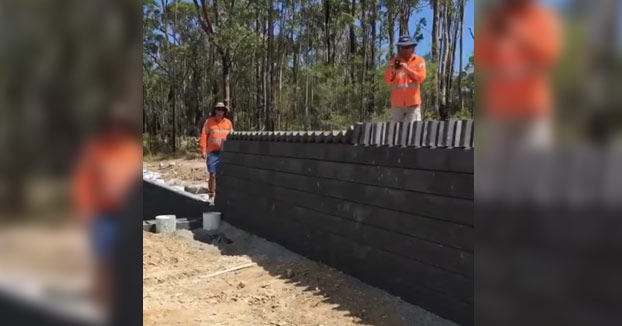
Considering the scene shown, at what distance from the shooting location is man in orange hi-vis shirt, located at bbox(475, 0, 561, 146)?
80 centimetres

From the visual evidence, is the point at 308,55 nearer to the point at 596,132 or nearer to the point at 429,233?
the point at 429,233

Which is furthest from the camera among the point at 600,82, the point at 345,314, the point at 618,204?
the point at 345,314

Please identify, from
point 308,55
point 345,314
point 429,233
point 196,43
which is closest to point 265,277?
point 345,314

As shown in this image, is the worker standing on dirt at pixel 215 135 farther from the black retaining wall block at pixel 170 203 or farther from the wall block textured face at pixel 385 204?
the wall block textured face at pixel 385 204

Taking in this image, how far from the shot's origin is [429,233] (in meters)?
4.36

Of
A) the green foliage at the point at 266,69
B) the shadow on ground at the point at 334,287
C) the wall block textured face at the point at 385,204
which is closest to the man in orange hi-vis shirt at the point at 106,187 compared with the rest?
the wall block textured face at the point at 385,204

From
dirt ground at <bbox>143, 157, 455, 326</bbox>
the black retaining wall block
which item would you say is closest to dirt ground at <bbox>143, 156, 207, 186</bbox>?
the black retaining wall block

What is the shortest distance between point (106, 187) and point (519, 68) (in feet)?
2.42

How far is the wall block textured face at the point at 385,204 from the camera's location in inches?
159

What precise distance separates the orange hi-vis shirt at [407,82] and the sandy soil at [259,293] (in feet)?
7.88

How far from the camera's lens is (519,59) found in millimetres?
834

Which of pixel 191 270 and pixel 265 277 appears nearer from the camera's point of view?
pixel 265 277

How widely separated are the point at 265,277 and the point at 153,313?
1389 millimetres

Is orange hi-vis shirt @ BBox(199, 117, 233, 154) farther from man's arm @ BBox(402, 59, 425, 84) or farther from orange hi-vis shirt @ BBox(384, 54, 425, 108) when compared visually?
man's arm @ BBox(402, 59, 425, 84)
